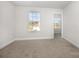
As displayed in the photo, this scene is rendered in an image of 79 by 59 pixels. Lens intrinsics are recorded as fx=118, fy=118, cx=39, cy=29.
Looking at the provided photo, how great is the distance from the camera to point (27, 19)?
7.37 m

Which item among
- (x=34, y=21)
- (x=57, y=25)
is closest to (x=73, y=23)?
(x=57, y=25)

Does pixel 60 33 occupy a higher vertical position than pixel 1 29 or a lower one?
lower

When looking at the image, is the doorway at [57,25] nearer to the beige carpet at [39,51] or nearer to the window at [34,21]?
the window at [34,21]

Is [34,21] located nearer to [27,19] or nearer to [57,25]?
[27,19]

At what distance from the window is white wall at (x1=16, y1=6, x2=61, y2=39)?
0.64ft

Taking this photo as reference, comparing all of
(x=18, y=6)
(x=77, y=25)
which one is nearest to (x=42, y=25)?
(x=18, y=6)

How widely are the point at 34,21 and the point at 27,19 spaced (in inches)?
17.9

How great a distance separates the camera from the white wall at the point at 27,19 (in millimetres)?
7301

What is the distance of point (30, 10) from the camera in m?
7.38

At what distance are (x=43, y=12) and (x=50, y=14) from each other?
0.47 meters

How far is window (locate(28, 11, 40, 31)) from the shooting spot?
291 inches

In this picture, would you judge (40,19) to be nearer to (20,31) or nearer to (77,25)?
(20,31)

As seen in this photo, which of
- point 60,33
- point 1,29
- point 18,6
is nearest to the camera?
point 1,29

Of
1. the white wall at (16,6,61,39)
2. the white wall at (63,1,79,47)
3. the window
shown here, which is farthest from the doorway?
the white wall at (63,1,79,47)
